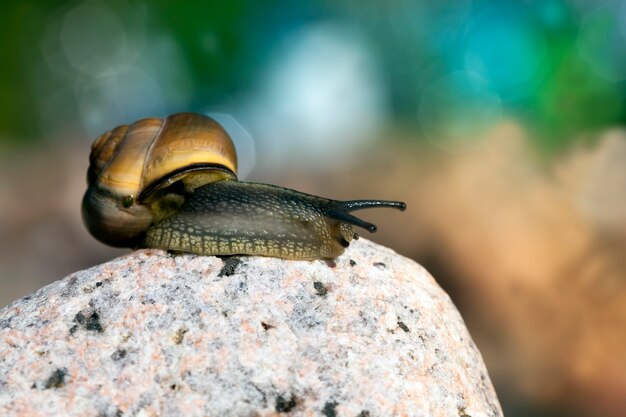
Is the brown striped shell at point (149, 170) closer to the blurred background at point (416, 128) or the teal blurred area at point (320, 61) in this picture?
the blurred background at point (416, 128)

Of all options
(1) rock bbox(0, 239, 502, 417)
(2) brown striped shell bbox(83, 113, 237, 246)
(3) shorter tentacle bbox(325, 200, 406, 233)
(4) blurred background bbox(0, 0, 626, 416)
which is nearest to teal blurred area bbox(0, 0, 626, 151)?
(4) blurred background bbox(0, 0, 626, 416)

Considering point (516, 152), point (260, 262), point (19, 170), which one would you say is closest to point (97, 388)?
point (260, 262)

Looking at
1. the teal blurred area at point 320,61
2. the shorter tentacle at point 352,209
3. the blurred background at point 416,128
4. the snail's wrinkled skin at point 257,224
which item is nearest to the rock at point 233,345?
the snail's wrinkled skin at point 257,224

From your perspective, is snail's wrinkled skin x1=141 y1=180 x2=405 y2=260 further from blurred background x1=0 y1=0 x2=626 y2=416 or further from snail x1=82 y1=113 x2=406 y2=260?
blurred background x1=0 y1=0 x2=626 y2=416

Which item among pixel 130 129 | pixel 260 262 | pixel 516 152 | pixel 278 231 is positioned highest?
pixel 516 152

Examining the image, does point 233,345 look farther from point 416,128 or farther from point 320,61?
point 320,61

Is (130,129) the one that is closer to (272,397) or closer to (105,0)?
(272,397)
